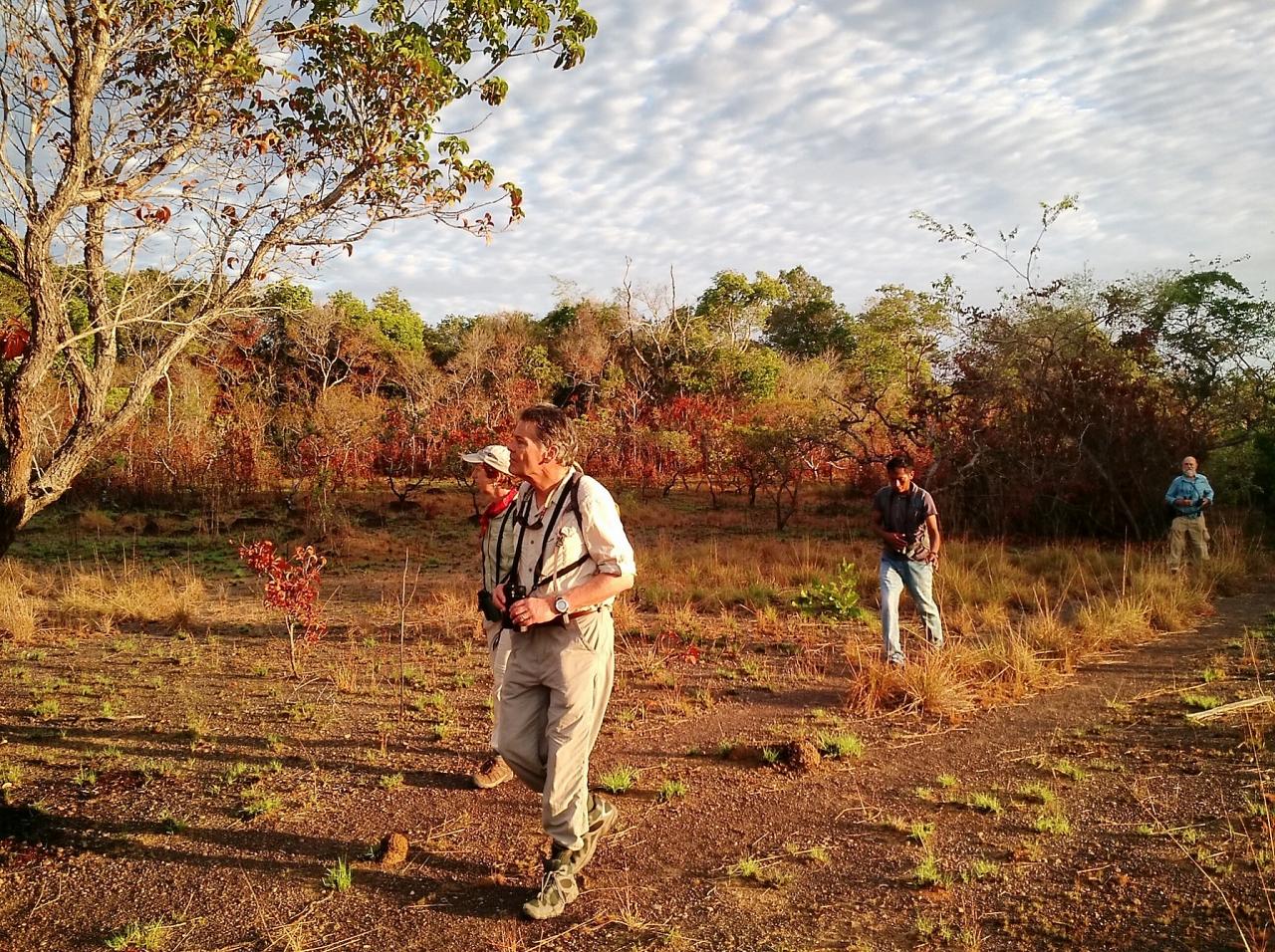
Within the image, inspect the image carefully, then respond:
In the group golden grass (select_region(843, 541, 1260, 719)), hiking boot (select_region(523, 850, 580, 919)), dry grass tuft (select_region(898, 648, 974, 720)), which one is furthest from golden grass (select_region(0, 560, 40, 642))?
dry grass tuft (select_region(898, 648, 974, 720))

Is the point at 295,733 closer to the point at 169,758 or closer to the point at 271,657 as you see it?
the point at 169,758

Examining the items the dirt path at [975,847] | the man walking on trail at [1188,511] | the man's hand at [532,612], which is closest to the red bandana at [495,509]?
the man's hand at [532,612]

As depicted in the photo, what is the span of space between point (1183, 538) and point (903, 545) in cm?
678

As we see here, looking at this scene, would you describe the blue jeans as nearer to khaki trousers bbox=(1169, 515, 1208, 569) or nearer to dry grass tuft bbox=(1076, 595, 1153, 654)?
dry grass tuft bbox=(1076, 595, 1153, 654)

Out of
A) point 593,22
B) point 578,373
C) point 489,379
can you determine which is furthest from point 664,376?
point 593,22

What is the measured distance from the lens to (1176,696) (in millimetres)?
6113

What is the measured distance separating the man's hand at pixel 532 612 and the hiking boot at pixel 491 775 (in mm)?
1881

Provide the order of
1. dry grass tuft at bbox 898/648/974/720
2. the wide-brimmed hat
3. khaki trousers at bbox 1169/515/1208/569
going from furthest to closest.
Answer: khaki trousers at bbox 1169/515/1208/569, dry grass tuft at bbox 898/648/974/720, the wide-brimmed hat

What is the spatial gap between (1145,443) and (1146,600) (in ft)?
24.7

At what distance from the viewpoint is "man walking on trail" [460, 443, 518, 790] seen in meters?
3.50

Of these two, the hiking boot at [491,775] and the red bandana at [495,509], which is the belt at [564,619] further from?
the hiking boot at [491,775]

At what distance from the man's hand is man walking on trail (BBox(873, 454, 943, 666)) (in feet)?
13.9

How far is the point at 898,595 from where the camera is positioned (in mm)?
6727

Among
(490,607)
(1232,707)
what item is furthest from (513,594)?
(1232,707)
